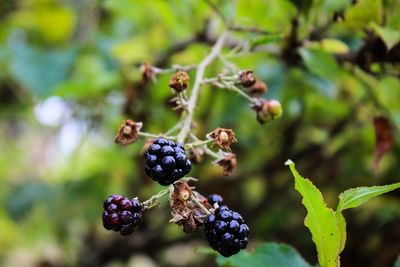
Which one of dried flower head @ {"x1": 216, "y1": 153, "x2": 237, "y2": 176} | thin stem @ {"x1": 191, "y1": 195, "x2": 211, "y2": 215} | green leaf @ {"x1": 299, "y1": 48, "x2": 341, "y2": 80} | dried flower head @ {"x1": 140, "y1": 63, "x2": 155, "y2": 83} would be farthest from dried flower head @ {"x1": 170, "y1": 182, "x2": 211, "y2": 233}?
green leaf @ {"x1": 299, "y1": 48, "x2": 341, "y2": 80}

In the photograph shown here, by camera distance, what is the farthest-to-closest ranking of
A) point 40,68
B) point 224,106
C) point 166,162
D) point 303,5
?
point 40,68 < point 224,106 < point 303,5 < point 166,162

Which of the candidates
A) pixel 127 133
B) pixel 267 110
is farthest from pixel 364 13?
pixel 127 133

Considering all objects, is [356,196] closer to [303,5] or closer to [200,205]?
[200,205]

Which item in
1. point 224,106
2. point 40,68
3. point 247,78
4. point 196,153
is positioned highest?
point 247,78

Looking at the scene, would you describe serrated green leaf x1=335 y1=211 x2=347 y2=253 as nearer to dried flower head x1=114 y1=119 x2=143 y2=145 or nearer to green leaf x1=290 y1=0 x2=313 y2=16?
dried flower head x1=114 y1=119 x2=143 y2=145

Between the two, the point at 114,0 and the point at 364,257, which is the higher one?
the point at 114,0

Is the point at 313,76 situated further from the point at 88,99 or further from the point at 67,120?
the point at 67,120

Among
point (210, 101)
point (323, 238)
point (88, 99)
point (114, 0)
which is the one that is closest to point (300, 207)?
point (210, 101)

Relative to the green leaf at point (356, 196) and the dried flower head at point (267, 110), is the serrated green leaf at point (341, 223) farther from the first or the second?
the dried flower head at point (267, 110)
